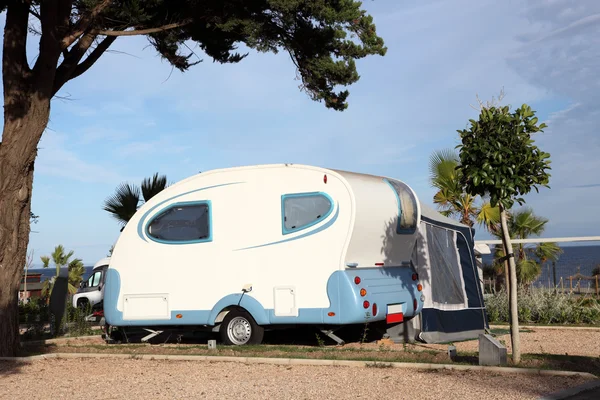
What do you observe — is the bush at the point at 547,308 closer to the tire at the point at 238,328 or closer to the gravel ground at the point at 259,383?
the tire at the point at 238,328

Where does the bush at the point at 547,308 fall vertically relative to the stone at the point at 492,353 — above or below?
above

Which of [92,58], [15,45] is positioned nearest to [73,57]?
[92,58]

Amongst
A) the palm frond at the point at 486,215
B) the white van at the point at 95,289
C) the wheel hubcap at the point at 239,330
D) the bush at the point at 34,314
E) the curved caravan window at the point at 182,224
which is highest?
the palm frond at the point at 486,215

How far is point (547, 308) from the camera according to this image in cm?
1569

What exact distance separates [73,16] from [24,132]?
257 cm

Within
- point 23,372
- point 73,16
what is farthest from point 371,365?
point 73,16

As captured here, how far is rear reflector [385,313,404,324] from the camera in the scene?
11.4 meters

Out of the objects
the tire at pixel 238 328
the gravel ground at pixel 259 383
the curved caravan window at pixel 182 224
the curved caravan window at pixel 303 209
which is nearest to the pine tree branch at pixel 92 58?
the curved caravan window at pixel 182 224

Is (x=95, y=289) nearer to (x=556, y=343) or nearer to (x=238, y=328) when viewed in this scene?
(x=238, y=328)

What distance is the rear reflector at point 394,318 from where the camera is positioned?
1137 centimetres

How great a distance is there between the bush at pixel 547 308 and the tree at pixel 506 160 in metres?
7.05

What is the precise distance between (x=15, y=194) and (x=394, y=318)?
5.96 meters

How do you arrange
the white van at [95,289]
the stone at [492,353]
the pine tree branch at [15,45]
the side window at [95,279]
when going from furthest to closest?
1. the side window at [95,279]
2. the white van at [95,289]
3. the pine tree branch at [15,45]
4. the stone at [492,353]

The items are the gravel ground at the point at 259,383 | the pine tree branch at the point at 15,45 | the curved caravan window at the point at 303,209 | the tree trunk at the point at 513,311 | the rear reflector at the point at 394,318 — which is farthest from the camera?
the pine tree branch at the point at 15,45
